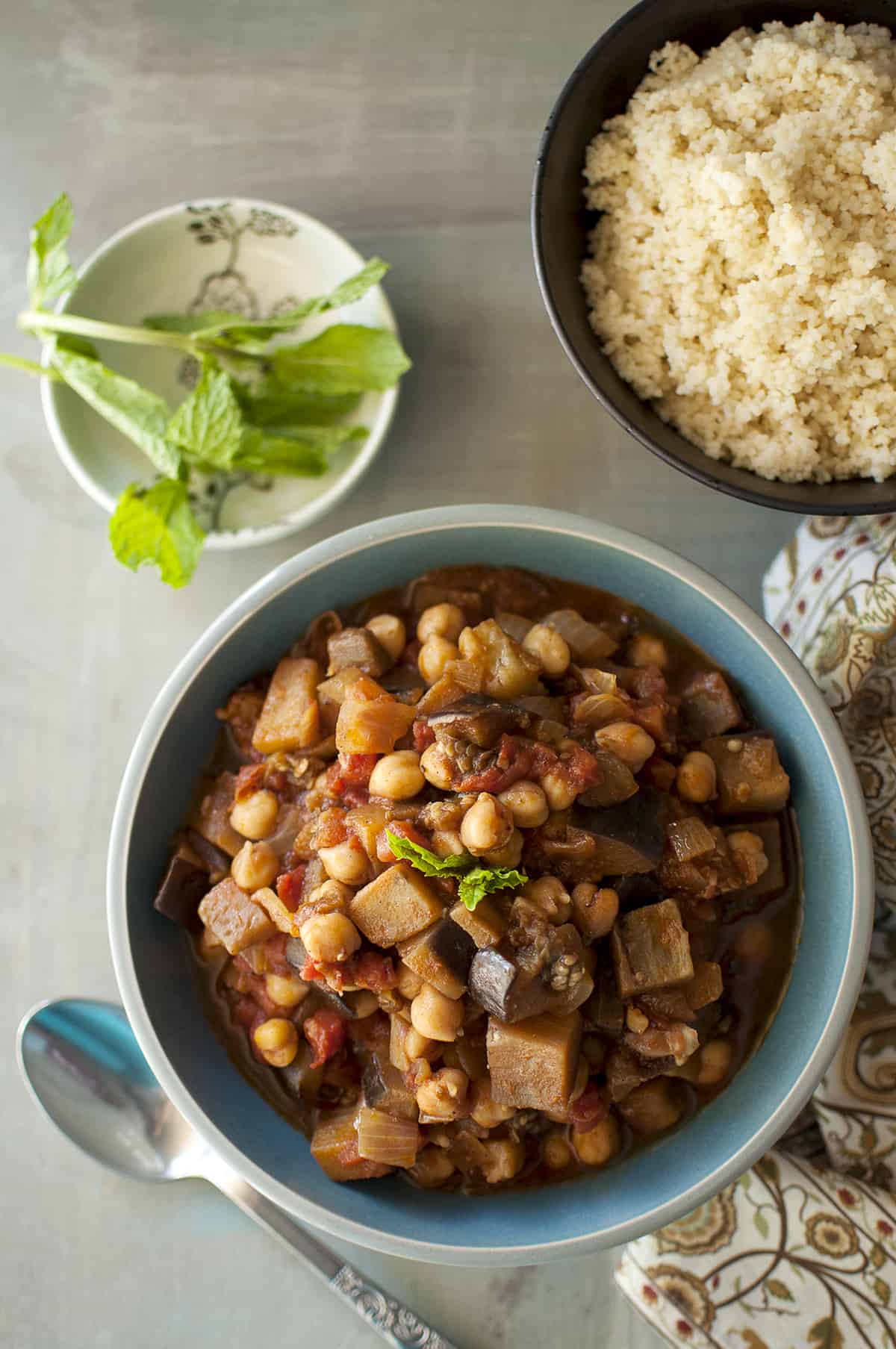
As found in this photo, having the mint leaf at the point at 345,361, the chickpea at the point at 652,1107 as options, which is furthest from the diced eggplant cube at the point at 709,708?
the mint leaf at the point at 345,361

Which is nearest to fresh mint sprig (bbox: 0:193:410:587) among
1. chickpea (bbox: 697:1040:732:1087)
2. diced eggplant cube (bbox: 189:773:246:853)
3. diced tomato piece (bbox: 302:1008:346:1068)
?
diced eggplant cube (bbox: 189:773:246:853)

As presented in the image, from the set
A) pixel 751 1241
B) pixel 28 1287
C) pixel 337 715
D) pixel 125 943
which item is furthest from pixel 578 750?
pixel 28 1287

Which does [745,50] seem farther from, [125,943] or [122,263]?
[125,943]

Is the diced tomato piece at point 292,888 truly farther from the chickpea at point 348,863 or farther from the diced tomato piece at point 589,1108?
the diced tomato piece at point 589,1108

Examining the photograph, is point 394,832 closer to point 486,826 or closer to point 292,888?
point 486,826

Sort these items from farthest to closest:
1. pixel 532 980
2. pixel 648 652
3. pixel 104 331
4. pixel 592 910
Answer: pixel 104 331
pixel 648 652
pixel 592 910
pixel 532 980

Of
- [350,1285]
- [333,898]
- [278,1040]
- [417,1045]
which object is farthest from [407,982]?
[350,1285]

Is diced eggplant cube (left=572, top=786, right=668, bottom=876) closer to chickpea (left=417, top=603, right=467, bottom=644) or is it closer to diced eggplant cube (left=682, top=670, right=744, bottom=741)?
diced eggplant cube (left=682, top=670, right=744, bottom=741)
